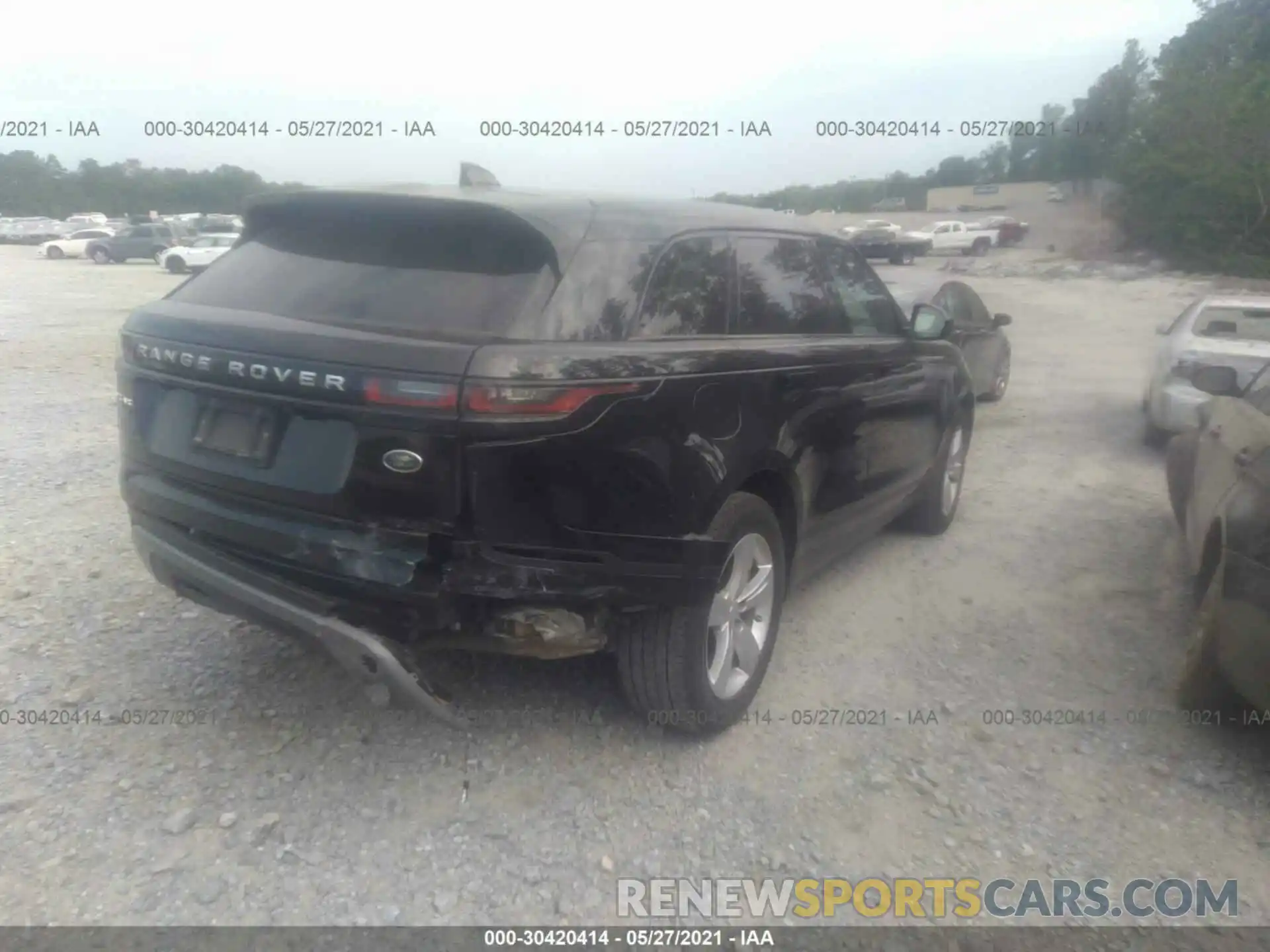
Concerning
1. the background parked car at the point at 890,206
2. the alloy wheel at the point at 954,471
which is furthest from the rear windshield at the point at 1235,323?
the background parked car at the point at 890,206

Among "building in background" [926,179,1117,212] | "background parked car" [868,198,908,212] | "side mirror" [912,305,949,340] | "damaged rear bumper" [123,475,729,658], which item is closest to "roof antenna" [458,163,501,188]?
"damaged rear bumper" [123,475,729,658]

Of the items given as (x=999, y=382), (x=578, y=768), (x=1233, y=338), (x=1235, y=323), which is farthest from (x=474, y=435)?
(x=999, y=382)

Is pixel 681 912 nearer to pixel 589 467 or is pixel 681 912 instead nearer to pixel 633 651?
pixel 633 651

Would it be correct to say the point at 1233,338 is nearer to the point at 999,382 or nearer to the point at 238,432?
the point at 999,382

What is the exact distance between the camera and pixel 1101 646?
4398 millimetres

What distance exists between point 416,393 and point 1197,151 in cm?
3622

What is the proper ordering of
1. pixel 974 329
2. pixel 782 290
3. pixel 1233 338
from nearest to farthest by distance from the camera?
pixel 782 290, pixel 1233 338, pixel 974 329

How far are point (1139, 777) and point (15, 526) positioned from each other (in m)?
5.43

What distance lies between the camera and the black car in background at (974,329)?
929 centimetres

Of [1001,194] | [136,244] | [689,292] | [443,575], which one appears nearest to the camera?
[443,575]

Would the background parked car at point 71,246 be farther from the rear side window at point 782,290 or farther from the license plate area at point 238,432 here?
the license plate area at point 238,432

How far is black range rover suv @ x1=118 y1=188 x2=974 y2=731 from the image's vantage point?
2.76 metres

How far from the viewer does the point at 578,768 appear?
3.36 m

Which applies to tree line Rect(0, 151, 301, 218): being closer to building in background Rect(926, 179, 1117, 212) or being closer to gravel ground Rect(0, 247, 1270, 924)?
building in background Rect(926, 179, 1117, 212)
